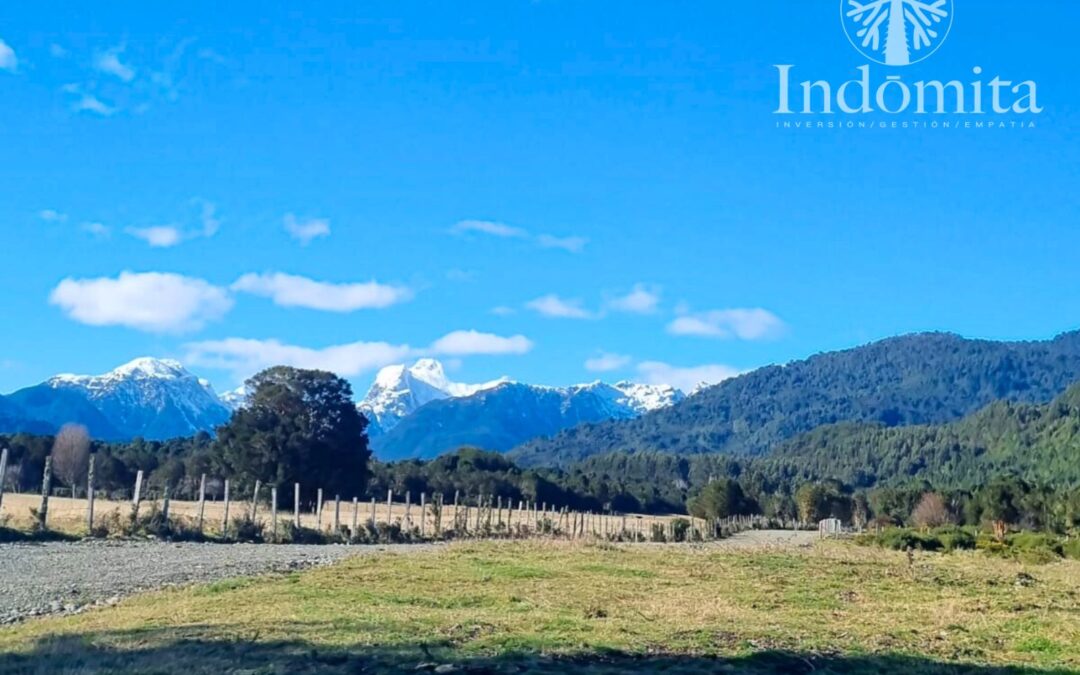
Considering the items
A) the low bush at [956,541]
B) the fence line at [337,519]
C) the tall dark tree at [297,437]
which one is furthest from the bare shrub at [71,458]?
the low bush at [956,541]

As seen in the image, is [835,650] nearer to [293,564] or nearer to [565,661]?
[565,661]

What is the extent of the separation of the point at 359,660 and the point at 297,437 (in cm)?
5053

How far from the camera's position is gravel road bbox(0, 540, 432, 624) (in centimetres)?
1702

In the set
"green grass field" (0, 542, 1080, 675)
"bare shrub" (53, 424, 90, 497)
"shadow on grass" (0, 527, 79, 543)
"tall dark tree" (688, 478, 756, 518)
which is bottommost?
"green grass field" (0, 542, 1080, 675)

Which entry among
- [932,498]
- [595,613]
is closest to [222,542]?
[595,613]

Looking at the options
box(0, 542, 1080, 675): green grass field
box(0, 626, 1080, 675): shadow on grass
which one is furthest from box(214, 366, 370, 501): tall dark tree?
box(0, 626, 1080, 675): shadow on grass

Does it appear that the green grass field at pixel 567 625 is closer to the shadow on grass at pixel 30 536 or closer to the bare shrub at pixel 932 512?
the shadow on grass at pixel 30 536

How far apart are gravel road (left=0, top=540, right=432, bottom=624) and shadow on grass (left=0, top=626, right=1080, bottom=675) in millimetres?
3804

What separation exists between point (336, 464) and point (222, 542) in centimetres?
2682

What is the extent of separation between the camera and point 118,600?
17.1 meters

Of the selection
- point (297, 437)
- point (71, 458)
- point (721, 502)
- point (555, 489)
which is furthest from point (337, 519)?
point (555, 489)

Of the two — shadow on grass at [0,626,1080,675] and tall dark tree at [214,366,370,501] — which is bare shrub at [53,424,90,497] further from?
shadow on grass at [0,626,1080,675]

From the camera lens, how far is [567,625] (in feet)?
48.3

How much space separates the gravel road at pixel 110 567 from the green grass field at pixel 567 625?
3.74 feet
